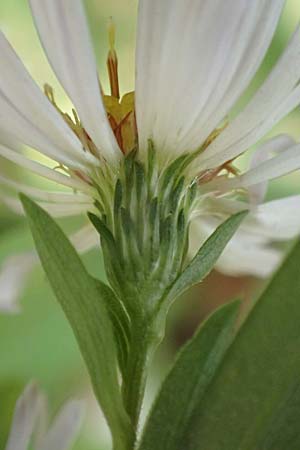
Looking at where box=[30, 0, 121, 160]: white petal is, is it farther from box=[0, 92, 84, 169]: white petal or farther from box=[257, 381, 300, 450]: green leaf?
box=[257, 381, 300, 450]: green leaf

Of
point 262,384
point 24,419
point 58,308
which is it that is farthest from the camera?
point 58,308

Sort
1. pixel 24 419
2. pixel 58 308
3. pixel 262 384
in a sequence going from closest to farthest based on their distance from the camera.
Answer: pixel 262 384
pixel 24 419
pixel 58 308

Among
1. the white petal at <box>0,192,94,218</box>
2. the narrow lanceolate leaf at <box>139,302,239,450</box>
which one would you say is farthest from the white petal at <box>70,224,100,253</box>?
the narrow lanceolate leaf at <box>139,302,239,450</box>

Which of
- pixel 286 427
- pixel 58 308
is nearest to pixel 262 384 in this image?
pixel 286 427

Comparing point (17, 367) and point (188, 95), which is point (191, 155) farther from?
point (17, 367)

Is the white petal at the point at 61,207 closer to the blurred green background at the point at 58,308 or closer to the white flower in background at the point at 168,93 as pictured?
the white flower in background at the point at 168,93

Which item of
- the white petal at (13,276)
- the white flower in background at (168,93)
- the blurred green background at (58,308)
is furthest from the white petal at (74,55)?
the blurred green background at (58,308)

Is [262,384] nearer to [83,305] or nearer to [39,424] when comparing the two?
[83,305]

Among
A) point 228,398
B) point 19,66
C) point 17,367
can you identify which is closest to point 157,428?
point 228,398
